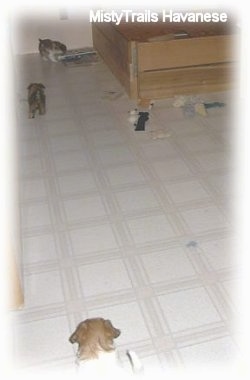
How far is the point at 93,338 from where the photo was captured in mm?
1400

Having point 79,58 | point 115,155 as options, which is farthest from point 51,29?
point 115,155

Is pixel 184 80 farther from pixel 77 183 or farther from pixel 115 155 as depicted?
pixel 77 183

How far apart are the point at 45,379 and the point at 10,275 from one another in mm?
383

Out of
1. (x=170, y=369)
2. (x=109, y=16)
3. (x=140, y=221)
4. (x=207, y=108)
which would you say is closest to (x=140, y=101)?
(x=207, y=108)

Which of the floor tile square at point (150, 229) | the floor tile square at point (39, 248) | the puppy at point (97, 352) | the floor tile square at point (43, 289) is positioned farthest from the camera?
the floor tile square at point (150, 229)

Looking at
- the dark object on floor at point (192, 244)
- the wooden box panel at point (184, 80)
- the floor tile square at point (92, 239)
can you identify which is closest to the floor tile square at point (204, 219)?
the dark object on floor at point (192, 244)

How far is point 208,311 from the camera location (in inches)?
72.7

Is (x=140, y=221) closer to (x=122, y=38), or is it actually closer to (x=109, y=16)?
(x=122, y=38)

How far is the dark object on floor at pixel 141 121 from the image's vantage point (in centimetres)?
353

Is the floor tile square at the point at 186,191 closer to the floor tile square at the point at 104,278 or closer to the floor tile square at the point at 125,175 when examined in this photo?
the floor tile square at the point at 125,175

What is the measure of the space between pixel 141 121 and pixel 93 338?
7.76ft

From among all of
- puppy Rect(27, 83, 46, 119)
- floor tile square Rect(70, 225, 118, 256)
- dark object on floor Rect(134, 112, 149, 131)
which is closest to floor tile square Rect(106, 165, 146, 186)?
floor tile square Rect(70, 225, 118, 256)

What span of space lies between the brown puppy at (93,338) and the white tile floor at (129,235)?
27 cm

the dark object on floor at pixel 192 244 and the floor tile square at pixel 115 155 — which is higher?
the floor tile square at pixel 115 155
